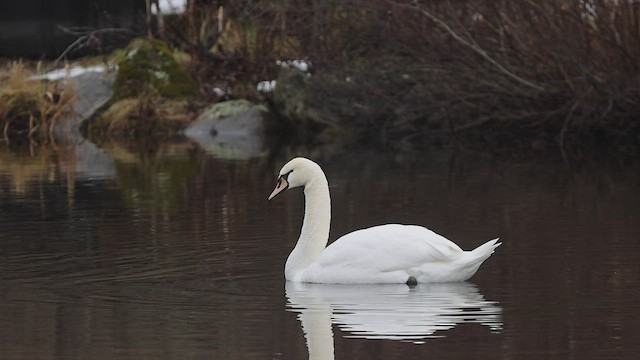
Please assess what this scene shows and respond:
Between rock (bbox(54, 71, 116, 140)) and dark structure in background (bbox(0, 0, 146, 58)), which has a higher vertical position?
dark structure in background (bbox(0, 0, 146, 58))

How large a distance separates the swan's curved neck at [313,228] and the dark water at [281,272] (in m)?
0.28

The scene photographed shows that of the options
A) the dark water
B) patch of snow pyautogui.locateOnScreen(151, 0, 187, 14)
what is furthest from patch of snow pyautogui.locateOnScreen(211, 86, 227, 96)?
the dark water

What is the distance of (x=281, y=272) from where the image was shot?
1037 centimetres

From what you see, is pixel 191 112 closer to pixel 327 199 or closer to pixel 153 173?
pixel 153 173

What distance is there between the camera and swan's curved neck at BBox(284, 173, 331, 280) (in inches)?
398

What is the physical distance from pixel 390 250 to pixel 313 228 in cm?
78

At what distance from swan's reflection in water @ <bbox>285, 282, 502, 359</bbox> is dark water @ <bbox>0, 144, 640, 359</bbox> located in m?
0.02

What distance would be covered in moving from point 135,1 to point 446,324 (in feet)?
87.1

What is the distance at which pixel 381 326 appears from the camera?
817cm

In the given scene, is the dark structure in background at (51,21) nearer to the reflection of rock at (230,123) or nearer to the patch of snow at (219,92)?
the patch of snow at (219,92)

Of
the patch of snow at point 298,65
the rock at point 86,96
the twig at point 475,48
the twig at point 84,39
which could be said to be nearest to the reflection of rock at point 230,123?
the patch of snow at point 298,65

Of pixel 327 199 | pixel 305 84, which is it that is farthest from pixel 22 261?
pixel 305 84

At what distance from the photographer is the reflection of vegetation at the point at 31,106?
1105 inches

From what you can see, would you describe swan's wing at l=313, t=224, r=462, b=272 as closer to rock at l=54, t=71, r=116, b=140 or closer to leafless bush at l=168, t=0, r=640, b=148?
leafless bush at l=168, t=0, r=640, b=148
